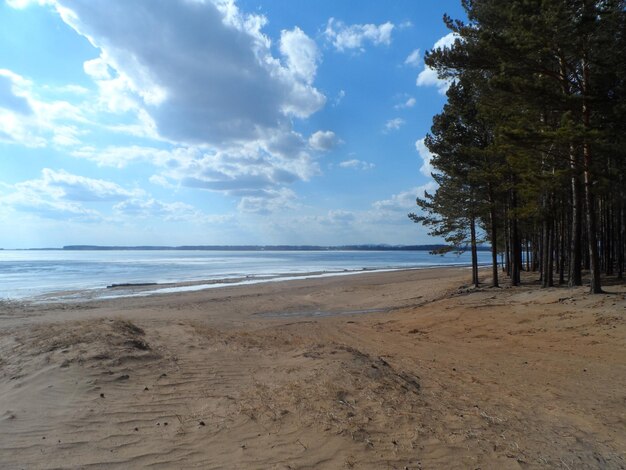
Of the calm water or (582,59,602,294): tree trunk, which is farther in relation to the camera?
the calm water

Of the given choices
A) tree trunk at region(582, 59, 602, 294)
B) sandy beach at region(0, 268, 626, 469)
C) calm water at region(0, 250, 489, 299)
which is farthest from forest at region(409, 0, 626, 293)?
calm water at region(0, 250, 489, 299)

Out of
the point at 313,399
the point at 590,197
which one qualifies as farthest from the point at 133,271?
the point at 313,399

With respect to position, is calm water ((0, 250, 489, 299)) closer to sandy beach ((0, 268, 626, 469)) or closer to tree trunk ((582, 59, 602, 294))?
sandy beach ((0, 268, 626, 469))

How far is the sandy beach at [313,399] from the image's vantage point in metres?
3.85

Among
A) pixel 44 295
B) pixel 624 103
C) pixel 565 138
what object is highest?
pixel 624 103

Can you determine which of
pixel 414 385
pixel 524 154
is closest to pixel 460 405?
pixel 414 385

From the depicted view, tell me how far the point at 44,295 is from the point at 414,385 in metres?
26.4

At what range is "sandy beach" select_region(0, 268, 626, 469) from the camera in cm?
385

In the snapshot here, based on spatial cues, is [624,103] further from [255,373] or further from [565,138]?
[255,373]

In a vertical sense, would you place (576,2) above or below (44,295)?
above

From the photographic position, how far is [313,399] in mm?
5082

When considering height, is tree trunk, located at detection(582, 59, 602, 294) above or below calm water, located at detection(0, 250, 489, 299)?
above

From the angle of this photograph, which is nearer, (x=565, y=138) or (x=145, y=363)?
(x=145, y=363)

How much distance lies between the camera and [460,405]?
201 inches
